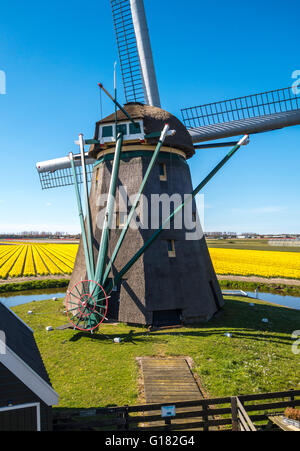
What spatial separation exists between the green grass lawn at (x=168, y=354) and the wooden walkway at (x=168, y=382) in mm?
348

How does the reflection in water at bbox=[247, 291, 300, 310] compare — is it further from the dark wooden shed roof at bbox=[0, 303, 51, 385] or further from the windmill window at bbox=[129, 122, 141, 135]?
the dark wooden shed roof at bbox=[0, 303, 51, 385]

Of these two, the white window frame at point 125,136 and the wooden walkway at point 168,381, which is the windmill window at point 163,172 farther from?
the wooden walkway at point 168,381

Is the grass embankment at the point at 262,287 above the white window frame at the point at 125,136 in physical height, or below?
below

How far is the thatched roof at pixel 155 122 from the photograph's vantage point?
14.2 meters

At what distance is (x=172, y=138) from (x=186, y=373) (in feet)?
35.3

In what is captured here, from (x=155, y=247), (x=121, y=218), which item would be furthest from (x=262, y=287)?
(x=121, y=218)

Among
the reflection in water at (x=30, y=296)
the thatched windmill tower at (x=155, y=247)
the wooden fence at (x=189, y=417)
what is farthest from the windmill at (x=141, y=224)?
the reflection in water at (x=30, y=296)

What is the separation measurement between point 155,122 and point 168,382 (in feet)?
39.0

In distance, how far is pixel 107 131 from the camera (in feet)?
47.4

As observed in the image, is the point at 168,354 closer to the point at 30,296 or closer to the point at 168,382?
the point at 168,382

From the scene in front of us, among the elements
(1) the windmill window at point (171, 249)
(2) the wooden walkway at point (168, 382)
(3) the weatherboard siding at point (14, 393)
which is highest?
(1) the windmill window at point (171, 249)

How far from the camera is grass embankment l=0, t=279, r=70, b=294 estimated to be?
2611 centimetres
